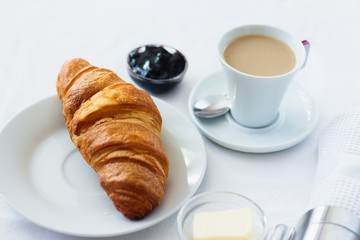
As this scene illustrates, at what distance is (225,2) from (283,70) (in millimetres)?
563

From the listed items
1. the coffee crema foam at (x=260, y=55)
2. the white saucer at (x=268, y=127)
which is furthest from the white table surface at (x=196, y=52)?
the coffee crema foam at (x=260, y=55)

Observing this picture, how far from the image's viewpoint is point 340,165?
106 cm

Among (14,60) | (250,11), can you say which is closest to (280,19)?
(250,11)

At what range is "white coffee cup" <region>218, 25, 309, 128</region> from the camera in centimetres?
119

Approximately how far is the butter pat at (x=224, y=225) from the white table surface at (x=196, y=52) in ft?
0.29

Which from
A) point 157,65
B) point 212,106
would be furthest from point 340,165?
point 157,65

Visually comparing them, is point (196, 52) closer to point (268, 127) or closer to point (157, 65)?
point (157, 65)

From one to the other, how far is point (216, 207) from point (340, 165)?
248 millimetres

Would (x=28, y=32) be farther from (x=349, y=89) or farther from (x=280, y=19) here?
(x=349, y=89)

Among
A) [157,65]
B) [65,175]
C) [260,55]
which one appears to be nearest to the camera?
[65,175]

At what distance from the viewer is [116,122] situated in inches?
42.3

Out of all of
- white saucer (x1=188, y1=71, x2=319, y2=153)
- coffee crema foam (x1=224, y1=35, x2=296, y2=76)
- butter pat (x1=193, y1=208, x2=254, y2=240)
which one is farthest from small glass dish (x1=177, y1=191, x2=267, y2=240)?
coffee crema foam (x1=224, y1=35, x2=296, y2=76)

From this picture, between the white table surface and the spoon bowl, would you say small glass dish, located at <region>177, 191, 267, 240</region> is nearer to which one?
the white table surface

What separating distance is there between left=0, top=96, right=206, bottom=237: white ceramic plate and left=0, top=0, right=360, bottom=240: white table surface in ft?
0.15
